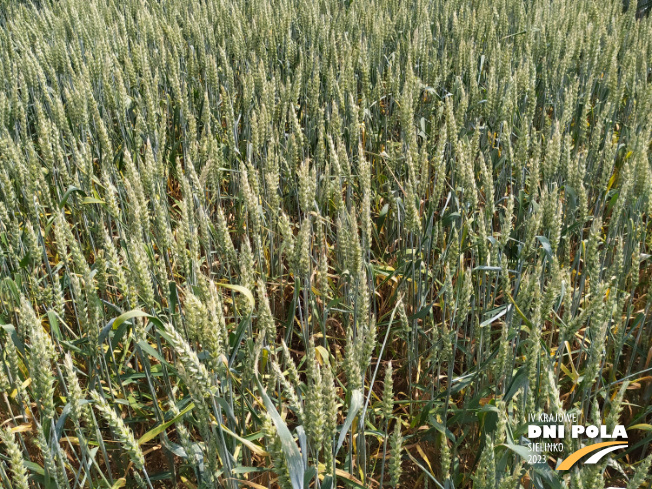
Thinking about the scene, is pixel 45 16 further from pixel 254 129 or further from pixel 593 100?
pixel 593 100

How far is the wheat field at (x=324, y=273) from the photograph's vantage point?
101 centimetres

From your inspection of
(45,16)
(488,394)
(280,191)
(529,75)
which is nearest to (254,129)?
(280,191)

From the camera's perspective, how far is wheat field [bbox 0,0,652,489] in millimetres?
1015

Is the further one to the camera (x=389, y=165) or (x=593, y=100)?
(x=593, y=100)

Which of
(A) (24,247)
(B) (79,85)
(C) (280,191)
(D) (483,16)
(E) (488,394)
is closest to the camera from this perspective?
(E) (488,394)

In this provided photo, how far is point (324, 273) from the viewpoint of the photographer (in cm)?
125

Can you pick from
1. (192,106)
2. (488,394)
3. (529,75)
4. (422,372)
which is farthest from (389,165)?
(192,106)

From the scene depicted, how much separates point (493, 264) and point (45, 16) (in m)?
3.29

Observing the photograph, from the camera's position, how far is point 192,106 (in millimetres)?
2539

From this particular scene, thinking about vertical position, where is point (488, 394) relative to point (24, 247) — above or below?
below

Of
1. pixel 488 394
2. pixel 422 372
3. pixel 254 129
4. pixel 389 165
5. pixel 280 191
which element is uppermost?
pixel 254 129

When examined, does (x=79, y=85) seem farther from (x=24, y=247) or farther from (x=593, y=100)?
(x=593, y=100)

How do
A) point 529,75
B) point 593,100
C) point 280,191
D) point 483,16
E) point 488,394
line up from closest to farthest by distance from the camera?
1. point 488,394
2. point 280,191
3. point 529,75
4. point 593,100
5. point 483,16

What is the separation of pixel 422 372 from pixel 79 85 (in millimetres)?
1582
